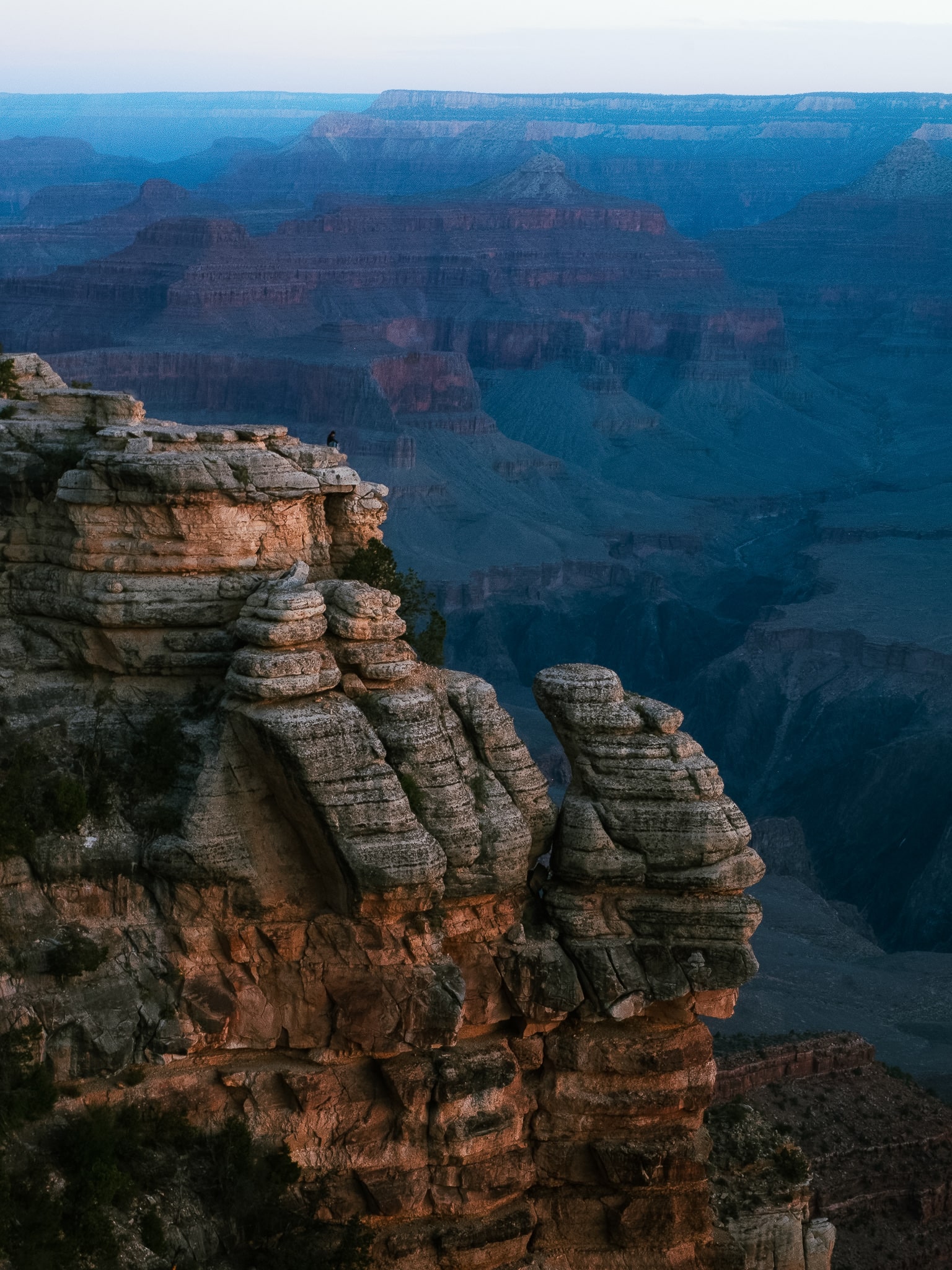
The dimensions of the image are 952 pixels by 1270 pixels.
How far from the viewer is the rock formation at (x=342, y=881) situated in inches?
1165

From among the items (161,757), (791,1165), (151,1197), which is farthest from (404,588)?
(791,1165)

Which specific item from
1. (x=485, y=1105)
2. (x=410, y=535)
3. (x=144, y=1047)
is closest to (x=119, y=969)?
(x=144, y=1047)

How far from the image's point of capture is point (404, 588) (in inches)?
1426

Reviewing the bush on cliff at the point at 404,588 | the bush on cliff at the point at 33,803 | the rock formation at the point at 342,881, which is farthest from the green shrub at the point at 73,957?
the bush on cliff at the point at 404,588

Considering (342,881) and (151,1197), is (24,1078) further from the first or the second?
(342,881)

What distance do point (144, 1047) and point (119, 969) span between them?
1349 mm

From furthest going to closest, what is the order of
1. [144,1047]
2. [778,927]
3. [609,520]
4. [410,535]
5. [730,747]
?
1. [609,520]
2. [410,535]
3. [730,747]
4. [778,927]
5. [144,1047]

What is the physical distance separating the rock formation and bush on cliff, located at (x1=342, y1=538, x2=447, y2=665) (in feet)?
3.14

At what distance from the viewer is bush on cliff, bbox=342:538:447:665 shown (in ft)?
110

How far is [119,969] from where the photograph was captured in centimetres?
2970

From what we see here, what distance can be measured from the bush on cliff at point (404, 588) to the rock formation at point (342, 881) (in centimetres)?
96

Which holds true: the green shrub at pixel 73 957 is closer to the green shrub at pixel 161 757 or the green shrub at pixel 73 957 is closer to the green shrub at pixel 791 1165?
the green shrub at pixel 161 757

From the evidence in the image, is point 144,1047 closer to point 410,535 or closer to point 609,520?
point 410,535

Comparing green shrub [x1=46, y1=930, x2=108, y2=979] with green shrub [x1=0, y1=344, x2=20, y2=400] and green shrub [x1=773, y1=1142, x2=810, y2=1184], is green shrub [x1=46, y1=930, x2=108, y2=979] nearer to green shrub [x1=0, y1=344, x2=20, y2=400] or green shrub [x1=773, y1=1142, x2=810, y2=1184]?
green shrub [x1=0, y1=344, x2=20, y2=400]
